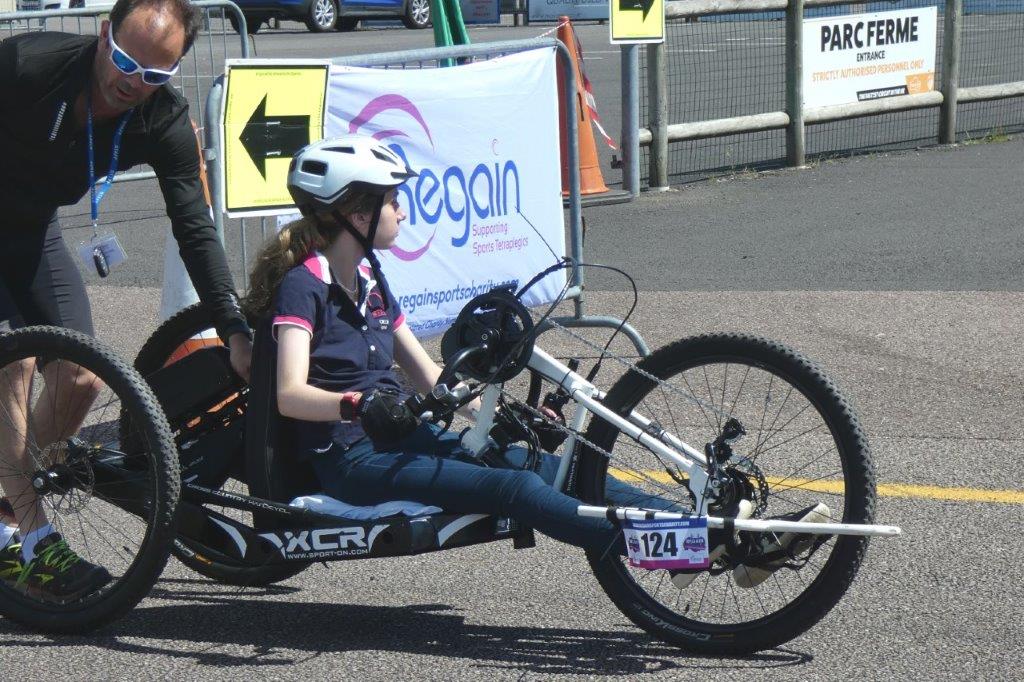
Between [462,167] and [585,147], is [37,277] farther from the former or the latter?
[585,147]

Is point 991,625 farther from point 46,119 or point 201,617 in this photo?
point 46,119

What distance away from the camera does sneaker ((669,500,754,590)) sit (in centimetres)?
354

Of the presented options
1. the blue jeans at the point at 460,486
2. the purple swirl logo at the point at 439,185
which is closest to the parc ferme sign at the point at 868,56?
the purple swirl logo at the point at 439,185

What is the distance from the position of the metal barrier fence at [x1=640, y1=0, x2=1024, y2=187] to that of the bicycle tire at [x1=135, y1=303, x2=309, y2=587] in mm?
7029

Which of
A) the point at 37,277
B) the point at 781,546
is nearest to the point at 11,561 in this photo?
the point at 37,277

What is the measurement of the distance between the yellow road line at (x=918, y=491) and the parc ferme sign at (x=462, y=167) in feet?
5.47

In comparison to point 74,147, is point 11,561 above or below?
below

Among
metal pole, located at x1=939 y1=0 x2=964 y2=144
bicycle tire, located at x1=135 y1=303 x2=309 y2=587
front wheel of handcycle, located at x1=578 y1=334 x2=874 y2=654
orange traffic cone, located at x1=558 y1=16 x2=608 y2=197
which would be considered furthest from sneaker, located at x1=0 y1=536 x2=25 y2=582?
metal pole, located at x1=939 y1=0 x2=964 y2=144

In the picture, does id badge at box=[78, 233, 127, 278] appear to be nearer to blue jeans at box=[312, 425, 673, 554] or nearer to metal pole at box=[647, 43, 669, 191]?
blue jeans at box=[312, 425, 673, 554]

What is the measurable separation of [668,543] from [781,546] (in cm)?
28

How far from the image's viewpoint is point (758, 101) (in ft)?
43.5

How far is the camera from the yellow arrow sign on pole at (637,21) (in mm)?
10164

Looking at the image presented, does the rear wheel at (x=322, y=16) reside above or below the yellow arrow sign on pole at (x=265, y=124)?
below

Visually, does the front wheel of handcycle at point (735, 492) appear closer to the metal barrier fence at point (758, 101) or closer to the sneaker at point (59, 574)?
the sneaker at point (59, 574)
